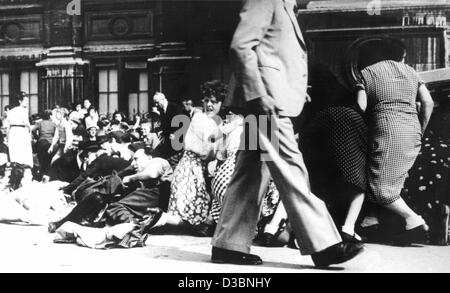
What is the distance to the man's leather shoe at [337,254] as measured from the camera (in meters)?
3.50

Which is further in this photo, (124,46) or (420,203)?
(124,46)

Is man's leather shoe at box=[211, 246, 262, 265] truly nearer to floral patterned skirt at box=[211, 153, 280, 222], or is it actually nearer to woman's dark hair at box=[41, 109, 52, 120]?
floral patterned skirt at box=[211, 153, 280, 222]

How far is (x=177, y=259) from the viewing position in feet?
12.9

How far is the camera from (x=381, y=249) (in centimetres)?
404

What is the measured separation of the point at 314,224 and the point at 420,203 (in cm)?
108

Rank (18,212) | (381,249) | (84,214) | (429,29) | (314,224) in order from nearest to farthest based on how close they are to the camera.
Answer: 1. (314,224)
2. (381,249)
3. (429,29)
4. (84,214)
5. (18,212)

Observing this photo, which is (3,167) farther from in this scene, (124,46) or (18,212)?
(124,46)

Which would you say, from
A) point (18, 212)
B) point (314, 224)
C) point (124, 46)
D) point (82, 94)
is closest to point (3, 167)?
point (18, 212)

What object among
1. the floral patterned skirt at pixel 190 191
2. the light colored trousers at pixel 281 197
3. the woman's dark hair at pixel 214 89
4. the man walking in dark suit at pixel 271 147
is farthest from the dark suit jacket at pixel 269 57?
the floral patterned skirt at pixel 190 191

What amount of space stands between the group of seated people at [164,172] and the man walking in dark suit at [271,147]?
59 cm

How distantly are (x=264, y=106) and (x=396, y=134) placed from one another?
105cm

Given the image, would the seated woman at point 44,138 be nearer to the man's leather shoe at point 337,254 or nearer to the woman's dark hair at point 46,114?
the woman's dark hair at point 46,114

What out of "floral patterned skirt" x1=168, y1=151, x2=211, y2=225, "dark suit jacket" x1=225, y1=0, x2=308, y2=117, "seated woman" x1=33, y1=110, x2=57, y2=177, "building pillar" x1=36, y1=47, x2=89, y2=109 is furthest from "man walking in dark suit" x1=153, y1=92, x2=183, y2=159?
"dark suit jacket" x1=225, y1=0, x2=308, y2=117

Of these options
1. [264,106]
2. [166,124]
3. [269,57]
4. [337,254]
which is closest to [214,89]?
[166,124]
